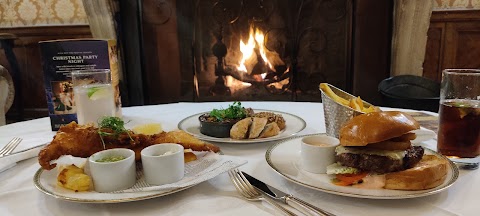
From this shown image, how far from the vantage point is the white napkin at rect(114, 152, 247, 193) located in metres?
0.74

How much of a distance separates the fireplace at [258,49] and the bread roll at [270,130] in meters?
1.90

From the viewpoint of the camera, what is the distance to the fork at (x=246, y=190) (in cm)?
70

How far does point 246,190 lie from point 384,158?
277 mm

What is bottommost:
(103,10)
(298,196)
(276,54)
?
(298,196)

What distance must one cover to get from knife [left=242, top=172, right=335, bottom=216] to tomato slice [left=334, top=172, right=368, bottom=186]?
109mm

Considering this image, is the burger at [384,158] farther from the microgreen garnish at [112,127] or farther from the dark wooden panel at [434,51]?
the dark wooden panel at [434,51]

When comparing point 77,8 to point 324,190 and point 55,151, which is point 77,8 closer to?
point 55,151

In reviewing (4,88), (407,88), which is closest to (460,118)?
(407,88)

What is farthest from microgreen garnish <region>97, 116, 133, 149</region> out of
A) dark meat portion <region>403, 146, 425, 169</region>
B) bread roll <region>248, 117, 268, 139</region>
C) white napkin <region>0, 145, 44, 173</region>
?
dark meat portion <region>403, 146, 425, 169</region>

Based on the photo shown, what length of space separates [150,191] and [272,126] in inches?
18.7

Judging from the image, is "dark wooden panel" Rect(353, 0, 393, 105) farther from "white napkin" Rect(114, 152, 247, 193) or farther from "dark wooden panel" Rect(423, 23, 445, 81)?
"white napkin" Rect(114, 152, 247, 193)

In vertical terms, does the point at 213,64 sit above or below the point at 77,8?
below

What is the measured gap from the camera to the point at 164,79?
3.07m

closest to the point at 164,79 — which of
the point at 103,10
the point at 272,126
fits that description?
the point at 103,10
